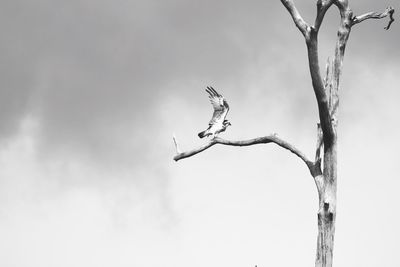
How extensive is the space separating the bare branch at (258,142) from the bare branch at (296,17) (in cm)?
220

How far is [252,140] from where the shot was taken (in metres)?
12.0

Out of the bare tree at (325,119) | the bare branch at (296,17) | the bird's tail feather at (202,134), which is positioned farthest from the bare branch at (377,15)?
the bird's tail feather at (202,134)

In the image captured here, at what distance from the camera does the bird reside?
12.7 m

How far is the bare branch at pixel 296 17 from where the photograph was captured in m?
10.8

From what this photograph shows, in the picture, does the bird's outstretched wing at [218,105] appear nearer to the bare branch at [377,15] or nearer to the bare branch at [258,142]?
the bare branch at [258,142]

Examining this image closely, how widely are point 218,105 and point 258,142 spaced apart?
151 centimetres

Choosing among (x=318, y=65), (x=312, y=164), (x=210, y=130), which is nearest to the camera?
(x=318, y=65)

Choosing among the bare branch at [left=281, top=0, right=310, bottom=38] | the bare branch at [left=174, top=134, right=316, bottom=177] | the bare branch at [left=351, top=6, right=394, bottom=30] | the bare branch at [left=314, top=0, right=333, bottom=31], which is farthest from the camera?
the bare branch at [left=351, top=6, right=394, bottom=30]

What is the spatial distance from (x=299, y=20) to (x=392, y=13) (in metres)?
2.28

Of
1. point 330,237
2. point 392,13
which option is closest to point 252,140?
point 330,237

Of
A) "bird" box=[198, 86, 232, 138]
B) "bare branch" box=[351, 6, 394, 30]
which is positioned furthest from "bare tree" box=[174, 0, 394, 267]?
"bird" box=[198, 86, 232, 138]

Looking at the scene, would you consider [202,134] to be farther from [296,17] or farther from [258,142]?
[296,17]

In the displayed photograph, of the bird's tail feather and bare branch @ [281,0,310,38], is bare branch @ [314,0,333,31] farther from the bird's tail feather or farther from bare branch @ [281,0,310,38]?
the bird's tail feather

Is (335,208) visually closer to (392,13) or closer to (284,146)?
(284,146)
